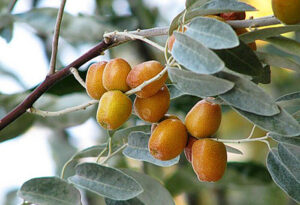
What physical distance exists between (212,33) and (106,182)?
8.5 inches

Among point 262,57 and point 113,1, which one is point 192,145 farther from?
point 113,1

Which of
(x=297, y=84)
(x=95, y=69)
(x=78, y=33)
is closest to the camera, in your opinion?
(x=95, y=69)

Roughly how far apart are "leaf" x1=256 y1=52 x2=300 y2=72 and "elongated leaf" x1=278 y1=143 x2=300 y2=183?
0.28ft

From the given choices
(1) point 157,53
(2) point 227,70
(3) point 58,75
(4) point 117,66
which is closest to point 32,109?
(3) point 58,75

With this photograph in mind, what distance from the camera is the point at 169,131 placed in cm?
60

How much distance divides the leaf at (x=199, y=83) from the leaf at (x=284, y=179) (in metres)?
0.16

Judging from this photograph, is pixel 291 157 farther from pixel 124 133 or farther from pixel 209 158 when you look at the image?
pixel 124 133

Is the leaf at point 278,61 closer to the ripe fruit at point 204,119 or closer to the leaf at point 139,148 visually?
the ripe fruit at point 204,119

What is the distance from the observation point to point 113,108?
0.59 metres

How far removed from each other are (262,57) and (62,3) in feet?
0.93

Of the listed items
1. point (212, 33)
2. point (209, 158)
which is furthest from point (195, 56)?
→ point (209, 158)

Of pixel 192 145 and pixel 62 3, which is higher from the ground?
pixel 62 3

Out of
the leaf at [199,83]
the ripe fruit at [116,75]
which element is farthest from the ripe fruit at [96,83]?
the leaf at [199,83]

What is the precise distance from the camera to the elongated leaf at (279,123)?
1.77 ft
